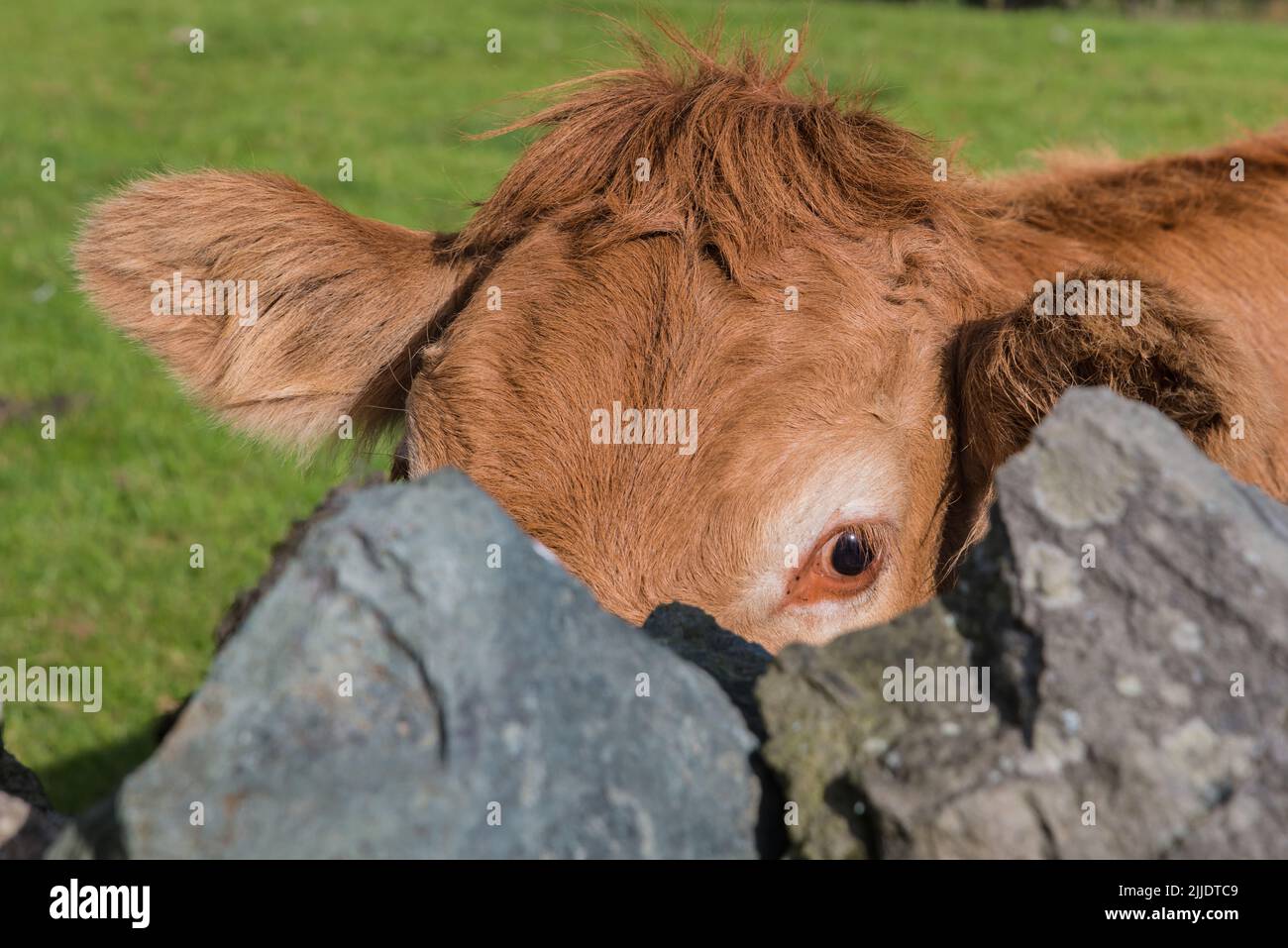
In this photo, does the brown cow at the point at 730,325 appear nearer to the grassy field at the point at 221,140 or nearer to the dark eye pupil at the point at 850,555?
the dark eye pupil at the point at 850,555

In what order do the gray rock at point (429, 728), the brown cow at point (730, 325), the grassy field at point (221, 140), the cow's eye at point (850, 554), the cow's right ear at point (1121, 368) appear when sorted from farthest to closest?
1. the grassy field at point (221, 140)
2. the cow's eye at point (850, 554)
3. the brown cow at point (730, 325)
4. the cow's right ear at point (1121, 368)
5. the gray rock at point (429, 728)

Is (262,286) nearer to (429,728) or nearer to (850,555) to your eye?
(850,555)

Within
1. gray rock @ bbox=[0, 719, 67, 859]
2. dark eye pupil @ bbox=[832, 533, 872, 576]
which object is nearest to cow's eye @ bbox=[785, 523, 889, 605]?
dark eye pupil @ bbox=[832, 533, 872, 576]

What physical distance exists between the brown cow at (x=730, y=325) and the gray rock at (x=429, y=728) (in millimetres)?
1039

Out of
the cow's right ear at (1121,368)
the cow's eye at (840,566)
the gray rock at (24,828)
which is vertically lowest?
the gray rock at (24,828)

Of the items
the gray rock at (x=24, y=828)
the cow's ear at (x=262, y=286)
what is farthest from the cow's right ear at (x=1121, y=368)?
the gray rock at (x=24, y=828)

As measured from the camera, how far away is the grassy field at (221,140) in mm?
6160

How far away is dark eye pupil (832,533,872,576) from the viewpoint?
2.90 m

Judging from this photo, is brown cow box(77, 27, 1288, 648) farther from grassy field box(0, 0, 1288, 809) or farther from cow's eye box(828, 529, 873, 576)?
grassy field box(0, 0, 1288, 809)

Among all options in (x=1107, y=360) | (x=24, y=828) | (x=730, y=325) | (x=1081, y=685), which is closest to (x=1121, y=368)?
(x=1107, y=360)

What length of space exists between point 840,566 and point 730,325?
2.04ft

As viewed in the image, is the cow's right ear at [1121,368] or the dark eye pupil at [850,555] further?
the dark eye pupil at [850,555]

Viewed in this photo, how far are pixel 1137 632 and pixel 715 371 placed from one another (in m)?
1.49
